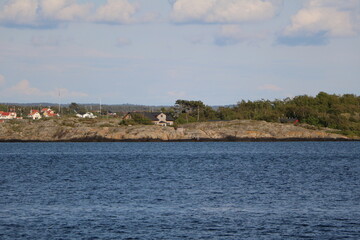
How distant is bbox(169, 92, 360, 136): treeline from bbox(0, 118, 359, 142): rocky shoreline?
8.63 m

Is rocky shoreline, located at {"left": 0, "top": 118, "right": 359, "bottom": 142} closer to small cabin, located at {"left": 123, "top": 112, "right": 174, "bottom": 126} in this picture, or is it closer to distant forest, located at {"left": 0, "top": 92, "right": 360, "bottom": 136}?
distant forest, located at {"left": 0, "top": 92, "right": 360, "bottom": 136}

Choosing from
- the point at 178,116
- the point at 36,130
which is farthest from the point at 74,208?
the point at 178,116

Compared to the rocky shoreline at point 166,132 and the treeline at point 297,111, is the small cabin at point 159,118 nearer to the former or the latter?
the treeline at point 297,111

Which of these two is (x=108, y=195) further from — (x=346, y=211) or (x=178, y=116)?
(x=178, y=116)

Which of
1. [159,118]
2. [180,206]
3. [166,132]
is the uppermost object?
[159,118]

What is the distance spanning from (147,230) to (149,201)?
8915 mm

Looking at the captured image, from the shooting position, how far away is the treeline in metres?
153

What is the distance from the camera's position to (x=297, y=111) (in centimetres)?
16488

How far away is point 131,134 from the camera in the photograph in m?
139

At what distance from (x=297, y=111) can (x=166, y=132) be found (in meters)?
46.5

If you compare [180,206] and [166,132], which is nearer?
[180,206]

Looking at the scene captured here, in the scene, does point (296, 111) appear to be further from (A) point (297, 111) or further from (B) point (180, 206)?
(B) point (180, 206)

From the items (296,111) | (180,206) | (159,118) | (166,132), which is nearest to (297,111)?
(296,111)

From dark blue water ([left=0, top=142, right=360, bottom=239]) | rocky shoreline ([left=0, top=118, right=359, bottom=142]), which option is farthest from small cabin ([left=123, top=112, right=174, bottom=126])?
dark blue water ([left=0, top=142, right=360, bottom=239])
